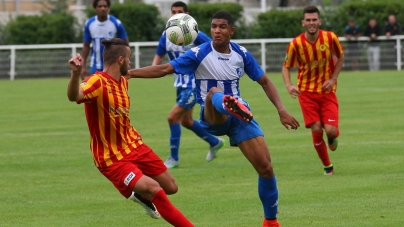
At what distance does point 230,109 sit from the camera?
7.54 meters

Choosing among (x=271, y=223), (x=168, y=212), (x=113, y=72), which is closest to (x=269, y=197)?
(x=271, y=223)

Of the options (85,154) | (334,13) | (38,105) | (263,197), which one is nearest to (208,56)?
(263,197)

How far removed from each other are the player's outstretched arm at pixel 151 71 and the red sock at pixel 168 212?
1.24 m

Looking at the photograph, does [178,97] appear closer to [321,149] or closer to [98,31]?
[321,149]

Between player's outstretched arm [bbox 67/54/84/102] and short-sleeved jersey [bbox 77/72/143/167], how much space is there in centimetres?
27

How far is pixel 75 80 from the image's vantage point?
265 inches

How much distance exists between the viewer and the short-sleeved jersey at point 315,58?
37.4ft

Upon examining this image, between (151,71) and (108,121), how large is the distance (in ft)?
2.55

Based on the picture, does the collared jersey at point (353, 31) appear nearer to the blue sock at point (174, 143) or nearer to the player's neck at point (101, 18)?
the player's neck at point (101, 18)

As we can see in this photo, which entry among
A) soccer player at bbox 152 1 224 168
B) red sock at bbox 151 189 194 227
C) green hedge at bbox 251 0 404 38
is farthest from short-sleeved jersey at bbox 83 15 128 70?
green hedge at bbox 251 0 404 38

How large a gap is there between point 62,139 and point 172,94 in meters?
8.40

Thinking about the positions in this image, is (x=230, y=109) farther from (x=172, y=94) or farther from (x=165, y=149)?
(x=172, y=94)

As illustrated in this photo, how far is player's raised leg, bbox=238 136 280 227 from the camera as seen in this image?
786 centimetres

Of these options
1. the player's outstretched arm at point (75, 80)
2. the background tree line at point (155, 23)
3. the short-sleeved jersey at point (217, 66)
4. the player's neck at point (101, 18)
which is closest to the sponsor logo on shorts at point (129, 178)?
the player's outstretched arm at point (75, 80)
